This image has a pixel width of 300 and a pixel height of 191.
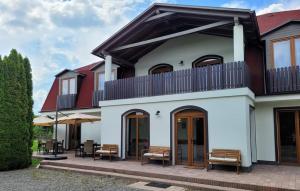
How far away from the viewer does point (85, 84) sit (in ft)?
62.6

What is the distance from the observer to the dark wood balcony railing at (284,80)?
11305mm

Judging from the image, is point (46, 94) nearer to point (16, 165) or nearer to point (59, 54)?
point (59, 54)

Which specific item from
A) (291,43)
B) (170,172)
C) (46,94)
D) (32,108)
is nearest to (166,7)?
(291,43)

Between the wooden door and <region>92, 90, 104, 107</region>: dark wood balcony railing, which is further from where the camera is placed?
<region>92, 90, 104, 107</region>: dark wood balcony railing

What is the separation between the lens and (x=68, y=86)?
1977cm

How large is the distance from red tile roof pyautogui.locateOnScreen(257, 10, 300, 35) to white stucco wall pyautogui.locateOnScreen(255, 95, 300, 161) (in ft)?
12.0

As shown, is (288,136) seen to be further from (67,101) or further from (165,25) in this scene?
(67,101)

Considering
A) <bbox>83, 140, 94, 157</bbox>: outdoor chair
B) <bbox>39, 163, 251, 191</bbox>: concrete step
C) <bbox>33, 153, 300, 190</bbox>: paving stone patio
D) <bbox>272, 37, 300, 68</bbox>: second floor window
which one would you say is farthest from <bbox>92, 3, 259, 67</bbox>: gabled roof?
<bbox>39, 163, 251, 191</bbox>: concrete step

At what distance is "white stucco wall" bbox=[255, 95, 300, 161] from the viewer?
12.0m

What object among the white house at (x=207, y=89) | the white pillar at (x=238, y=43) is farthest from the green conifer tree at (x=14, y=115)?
the white pillar at (x=238, y=43)

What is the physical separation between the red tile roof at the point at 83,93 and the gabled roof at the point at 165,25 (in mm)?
3905

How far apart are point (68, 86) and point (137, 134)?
8.73 m

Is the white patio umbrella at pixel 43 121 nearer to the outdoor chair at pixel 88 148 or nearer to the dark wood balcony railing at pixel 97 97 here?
the dark wood balcony railing at pixel 97 97

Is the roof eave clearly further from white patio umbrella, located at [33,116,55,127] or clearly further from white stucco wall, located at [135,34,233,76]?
white patio umbrella, located at [33,116,55,127]
